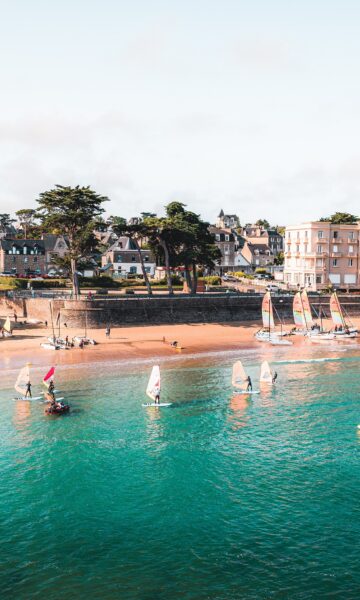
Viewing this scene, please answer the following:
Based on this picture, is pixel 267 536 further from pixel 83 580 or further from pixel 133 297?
pixel 133 297

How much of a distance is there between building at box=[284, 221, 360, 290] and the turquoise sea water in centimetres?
6393

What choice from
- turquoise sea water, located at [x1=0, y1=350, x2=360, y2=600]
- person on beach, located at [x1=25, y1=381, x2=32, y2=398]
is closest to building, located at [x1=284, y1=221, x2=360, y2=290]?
turquoise sea water, located at [x1=0, y1=350, x2=360, y2=600]

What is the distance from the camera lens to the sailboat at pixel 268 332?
75.4 metres

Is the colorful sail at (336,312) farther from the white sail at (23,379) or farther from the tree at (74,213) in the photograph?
the white sail at (23,379)

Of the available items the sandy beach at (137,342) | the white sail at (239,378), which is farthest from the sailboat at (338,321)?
the white sail at (239,378)

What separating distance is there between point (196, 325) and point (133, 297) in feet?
37.2

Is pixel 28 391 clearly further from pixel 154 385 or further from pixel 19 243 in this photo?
pixel 19 243

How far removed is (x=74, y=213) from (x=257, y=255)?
10369 centimetres

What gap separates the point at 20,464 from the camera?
33281mm

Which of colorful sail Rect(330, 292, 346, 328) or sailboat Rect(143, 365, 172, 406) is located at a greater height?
colorful sail Rect(330, 292, 346, 328)

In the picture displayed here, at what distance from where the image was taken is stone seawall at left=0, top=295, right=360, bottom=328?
264 feet

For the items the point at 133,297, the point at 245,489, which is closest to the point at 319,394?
the point at 245,489

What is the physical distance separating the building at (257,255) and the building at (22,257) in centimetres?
7161

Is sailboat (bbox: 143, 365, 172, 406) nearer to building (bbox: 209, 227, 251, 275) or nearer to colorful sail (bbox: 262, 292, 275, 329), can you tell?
colorful sail (bbox: 262, 292, 275, 329)
